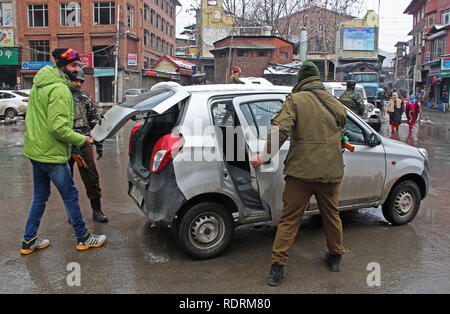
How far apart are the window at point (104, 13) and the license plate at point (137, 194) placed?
40.2m

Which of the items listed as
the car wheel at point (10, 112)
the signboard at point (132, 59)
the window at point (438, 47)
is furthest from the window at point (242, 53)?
the car wheel at point (10, 112)

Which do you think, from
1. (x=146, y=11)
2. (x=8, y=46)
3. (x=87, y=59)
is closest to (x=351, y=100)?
(x=87, y=59)

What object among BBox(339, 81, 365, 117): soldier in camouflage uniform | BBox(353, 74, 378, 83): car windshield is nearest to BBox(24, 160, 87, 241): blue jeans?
BBox(339, 81, 365, 117): soldier in camouflage uniform

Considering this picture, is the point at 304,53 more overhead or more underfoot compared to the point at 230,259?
more overhead

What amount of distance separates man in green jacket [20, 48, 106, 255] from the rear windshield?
546 millimetres

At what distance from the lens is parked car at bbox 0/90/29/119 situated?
2075 cm

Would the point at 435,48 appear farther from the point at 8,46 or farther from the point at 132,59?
the point at 8,46

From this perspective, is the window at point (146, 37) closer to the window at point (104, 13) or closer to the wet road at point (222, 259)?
the window at point (104, 13)

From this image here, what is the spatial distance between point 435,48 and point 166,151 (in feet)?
146

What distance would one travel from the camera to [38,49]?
136ft
